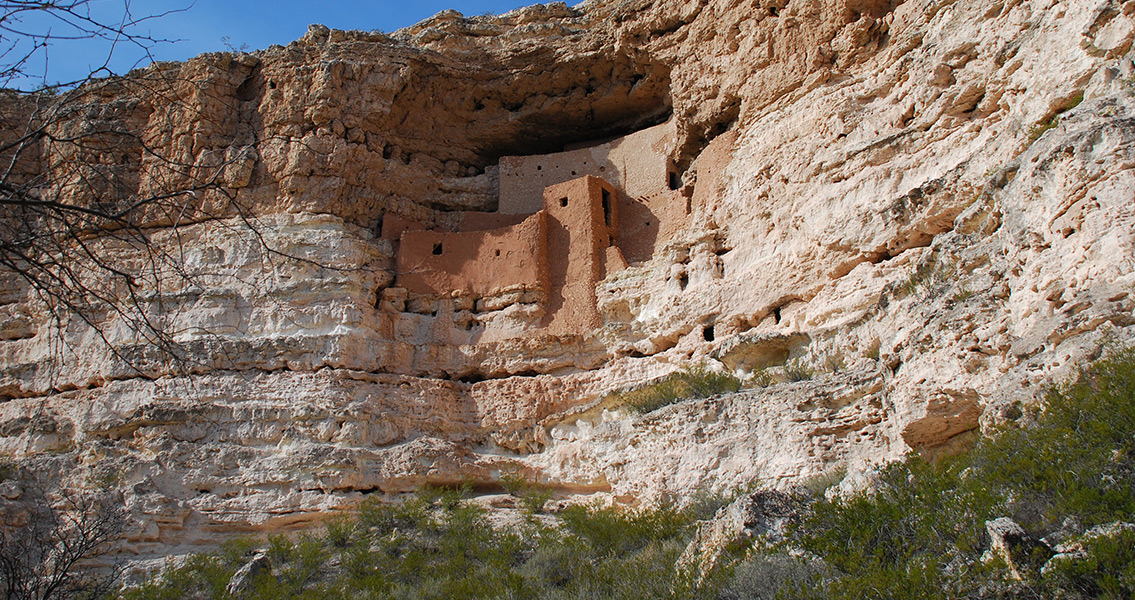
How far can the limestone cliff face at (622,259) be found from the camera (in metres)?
7.80

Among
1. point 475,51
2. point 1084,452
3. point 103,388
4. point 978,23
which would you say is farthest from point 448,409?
point 1084,452

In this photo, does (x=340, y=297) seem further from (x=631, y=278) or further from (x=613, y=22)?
(x=613, y=22)

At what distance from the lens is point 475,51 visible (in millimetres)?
17922

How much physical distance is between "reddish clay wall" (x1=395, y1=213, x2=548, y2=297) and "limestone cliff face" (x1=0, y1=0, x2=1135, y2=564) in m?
0.07

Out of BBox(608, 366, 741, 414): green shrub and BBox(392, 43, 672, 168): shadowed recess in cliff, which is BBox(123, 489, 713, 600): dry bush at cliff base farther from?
BBox(392, 43, 672, 168): shadowed recess in cliff

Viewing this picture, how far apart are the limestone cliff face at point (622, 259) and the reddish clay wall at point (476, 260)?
2.9 inches

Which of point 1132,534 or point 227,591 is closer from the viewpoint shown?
point 1132,534

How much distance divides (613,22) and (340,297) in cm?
706

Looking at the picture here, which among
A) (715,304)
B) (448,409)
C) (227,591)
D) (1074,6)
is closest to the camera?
(1074,6)

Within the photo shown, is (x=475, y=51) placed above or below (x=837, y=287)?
above

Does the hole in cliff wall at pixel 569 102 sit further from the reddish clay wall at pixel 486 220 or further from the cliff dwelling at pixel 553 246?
the reddish clay wall at pixel 486 220

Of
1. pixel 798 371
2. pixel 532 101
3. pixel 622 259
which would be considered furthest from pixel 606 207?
pixel 798 371

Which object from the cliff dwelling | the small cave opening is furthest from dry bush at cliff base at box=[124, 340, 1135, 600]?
the cliff dwelling

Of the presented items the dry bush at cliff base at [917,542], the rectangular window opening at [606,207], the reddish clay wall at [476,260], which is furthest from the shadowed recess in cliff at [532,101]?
the dry bush at cliff base at [917,542]
